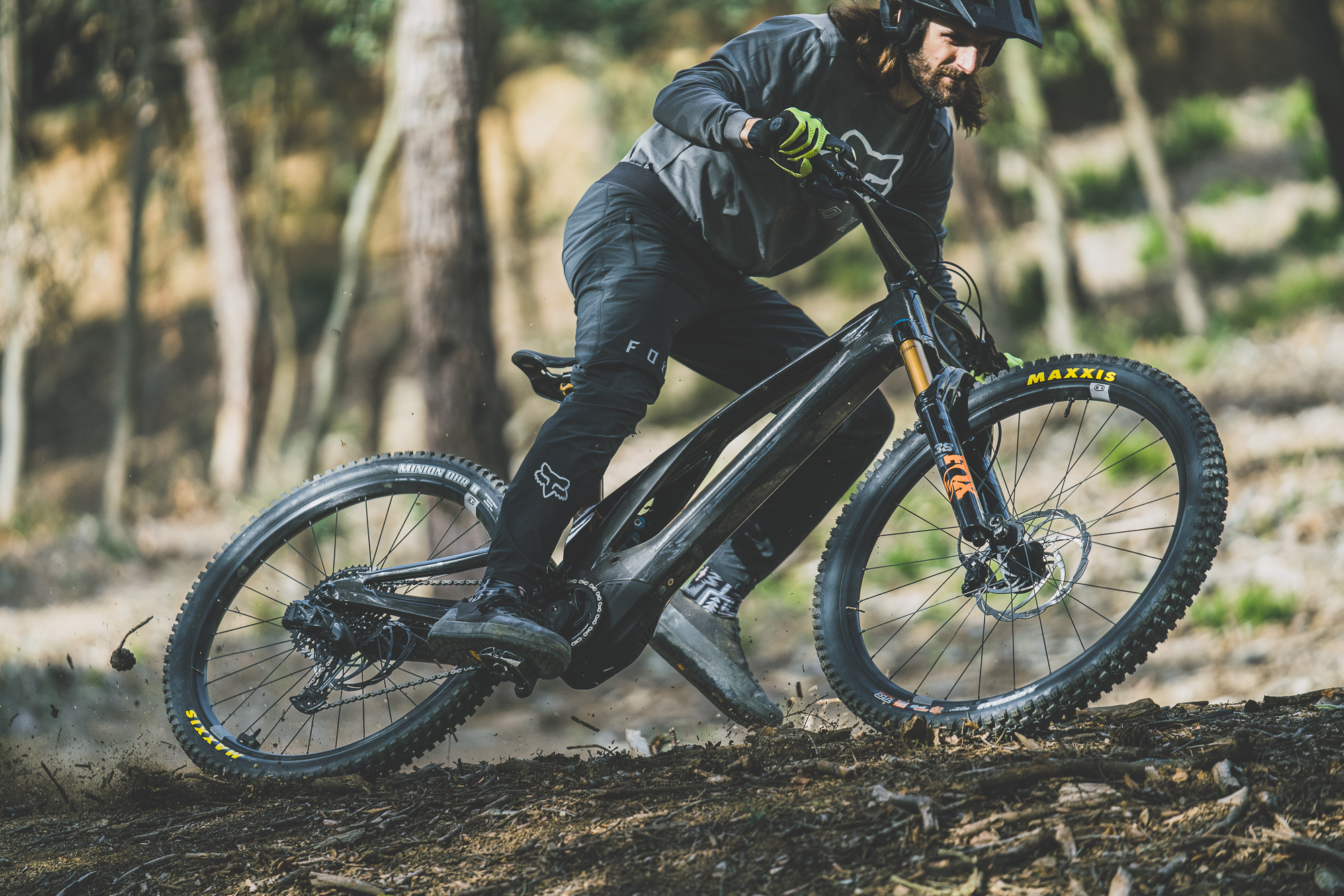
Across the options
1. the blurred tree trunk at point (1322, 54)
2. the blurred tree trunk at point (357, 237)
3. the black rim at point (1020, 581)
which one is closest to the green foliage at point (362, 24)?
the blurred tree trunk at point (357, 237)

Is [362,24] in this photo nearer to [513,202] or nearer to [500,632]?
[513,202]

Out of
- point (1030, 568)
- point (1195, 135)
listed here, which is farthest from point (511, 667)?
point (1195, 135)

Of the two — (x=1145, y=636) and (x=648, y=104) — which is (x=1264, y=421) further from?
(x=648, y=104)

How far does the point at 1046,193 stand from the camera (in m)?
12.1

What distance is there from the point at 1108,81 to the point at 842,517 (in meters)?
17.2

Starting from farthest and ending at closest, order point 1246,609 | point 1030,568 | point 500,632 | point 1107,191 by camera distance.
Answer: point 1107,191, point 1246,609, point 500,632, point 1030,568

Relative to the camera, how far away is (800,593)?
27.8ft

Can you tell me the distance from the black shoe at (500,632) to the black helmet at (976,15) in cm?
195

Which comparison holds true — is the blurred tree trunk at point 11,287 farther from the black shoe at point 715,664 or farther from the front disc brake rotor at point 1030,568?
the front disc brake rotor at point 1030,568

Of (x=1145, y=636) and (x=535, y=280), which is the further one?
(x=535, y=280)

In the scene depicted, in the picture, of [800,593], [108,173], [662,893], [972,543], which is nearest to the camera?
[662,893]

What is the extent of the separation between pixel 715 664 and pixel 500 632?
2.73 ft

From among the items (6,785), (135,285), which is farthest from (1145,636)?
(135,285)

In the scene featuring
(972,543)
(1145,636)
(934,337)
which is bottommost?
(1145,636)
